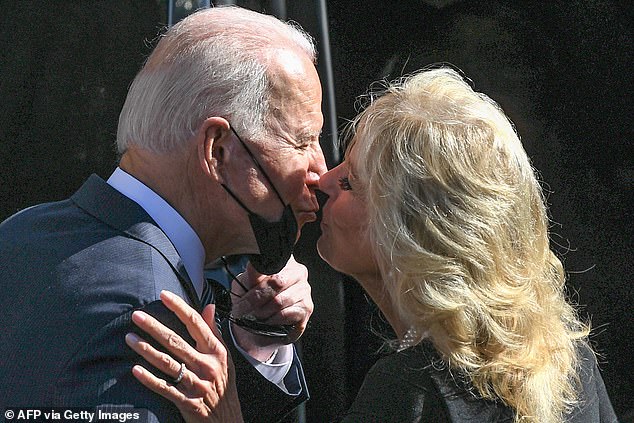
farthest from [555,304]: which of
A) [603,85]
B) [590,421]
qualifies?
[603,85]

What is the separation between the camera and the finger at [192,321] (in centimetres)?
185

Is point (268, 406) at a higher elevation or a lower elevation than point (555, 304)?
lower

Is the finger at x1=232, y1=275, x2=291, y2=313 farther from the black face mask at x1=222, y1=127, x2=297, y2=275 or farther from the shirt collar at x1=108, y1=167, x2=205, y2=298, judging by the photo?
the shirt collar at x1=108, y1=167, x2=205, y2=298

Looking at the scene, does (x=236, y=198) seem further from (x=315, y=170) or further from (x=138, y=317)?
(x=138, y=317)

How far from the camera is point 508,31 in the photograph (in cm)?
264

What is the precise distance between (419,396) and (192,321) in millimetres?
471

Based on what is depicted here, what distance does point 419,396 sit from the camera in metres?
1.95

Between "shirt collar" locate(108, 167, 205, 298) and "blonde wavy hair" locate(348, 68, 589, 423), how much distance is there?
1.31 ft

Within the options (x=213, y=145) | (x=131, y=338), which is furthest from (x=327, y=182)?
(x=131, y=338)

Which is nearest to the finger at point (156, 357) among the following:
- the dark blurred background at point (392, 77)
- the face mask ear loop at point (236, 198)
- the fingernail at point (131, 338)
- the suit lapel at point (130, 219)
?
the fingernail at point (131, 338)

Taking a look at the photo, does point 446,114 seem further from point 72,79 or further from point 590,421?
point 72,79

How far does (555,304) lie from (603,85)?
67cm

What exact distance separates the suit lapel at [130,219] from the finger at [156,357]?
252 mm

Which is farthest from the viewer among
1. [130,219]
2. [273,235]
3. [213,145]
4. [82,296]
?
[273,235]
